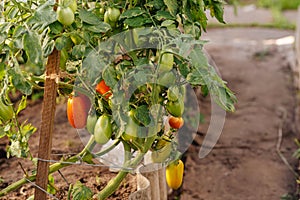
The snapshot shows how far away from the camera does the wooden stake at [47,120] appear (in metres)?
1.73

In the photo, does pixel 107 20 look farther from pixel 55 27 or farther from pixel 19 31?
pixel 19 31

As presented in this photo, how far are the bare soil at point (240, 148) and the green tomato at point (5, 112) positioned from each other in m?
0.52

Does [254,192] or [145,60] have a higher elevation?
[145,60]

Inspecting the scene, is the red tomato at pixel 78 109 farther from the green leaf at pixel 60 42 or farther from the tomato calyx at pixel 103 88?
the green leaf at pixel 60 42

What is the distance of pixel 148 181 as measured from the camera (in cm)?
209

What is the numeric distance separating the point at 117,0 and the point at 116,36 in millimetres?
122

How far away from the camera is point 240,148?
3363 mm

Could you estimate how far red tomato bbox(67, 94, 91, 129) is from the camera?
6.03ft

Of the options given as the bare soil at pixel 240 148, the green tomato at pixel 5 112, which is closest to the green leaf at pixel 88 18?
the green tomato at pixel 5 112

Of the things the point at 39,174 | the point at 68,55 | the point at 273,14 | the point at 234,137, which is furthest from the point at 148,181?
the point at 273,14

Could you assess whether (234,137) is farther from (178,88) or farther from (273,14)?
(273,14)

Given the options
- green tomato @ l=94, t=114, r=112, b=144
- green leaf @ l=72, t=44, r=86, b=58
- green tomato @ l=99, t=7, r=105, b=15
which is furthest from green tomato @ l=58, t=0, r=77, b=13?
green tomato @ l=94, t=114, r=112, b=144

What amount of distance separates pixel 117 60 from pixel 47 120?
280mm

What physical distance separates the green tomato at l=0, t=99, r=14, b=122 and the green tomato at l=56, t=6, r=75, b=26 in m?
0.33
